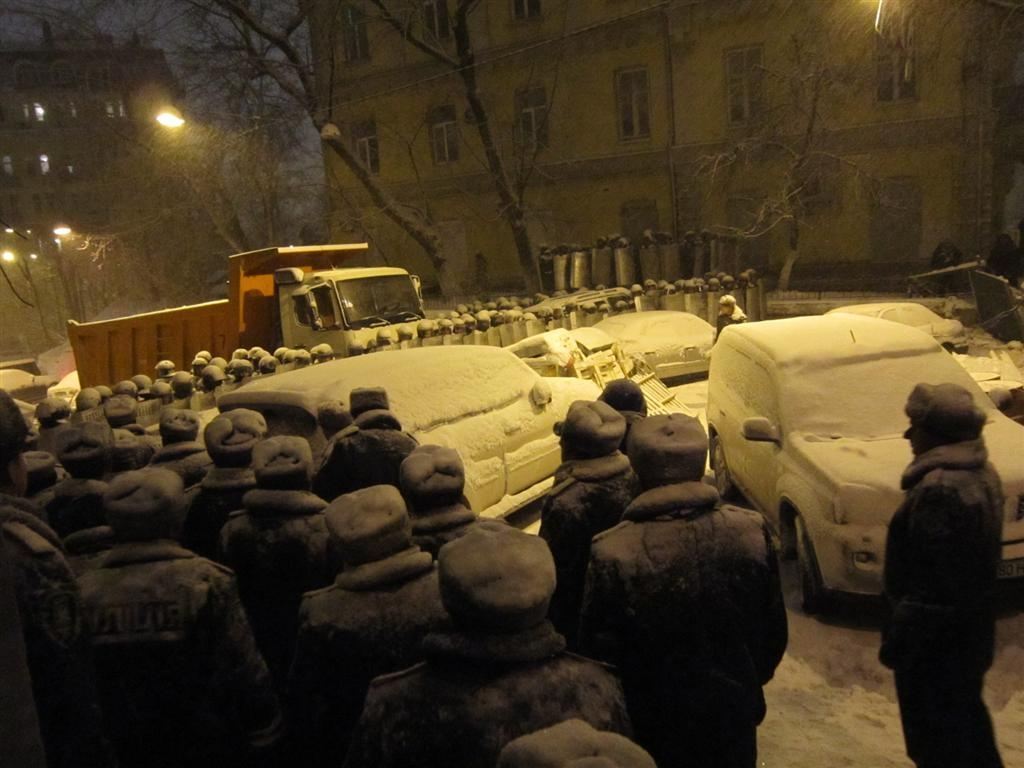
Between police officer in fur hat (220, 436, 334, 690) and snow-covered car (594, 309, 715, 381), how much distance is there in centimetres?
1003

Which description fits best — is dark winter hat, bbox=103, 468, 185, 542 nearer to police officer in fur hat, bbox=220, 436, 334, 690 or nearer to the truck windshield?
police officer in fur hat, bbox=220, 436, 334, 690

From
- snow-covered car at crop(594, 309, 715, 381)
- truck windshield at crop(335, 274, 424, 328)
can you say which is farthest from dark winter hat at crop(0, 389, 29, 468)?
snow-covered car at crop(594, 309, 715, 381)

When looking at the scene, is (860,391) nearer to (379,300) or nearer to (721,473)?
(721,473)

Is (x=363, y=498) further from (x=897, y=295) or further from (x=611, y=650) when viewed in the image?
(x=897, y=295)

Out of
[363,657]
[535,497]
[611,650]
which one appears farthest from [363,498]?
[535,497]

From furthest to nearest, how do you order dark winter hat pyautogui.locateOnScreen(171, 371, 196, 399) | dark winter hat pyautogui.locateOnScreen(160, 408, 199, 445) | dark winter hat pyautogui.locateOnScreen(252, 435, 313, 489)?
dark winter hat pyautogui.locateOnScreen(171, 371, 196, 399)
dark winter hat pyautogui.locateOnScreen(160, 408, 199, 445)
dark winter hat pyautogui.locateOnScreen(252, 435, 313, 489)

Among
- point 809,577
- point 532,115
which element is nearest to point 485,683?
point 809,577

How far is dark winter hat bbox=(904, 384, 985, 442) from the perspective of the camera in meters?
3.53

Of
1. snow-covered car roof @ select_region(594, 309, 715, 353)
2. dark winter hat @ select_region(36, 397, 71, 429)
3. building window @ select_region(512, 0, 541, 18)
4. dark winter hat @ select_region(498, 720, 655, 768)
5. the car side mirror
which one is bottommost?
snow-covered car roof @ select_region(594, 309, 715, 353)

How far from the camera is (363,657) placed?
275 centimetres

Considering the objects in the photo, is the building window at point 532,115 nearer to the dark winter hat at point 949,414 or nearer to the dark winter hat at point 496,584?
the dark winter hat at point 949,414

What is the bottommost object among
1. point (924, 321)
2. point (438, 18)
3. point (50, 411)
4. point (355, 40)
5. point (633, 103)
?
point (924, 321)

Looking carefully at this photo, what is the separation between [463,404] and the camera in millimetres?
6941

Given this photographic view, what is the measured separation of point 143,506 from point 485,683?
1521 millimetres
